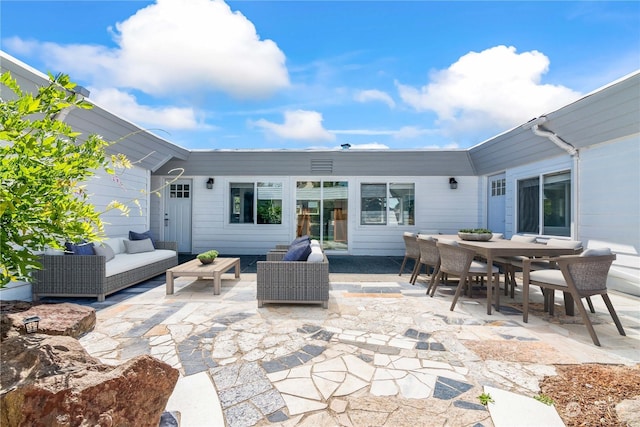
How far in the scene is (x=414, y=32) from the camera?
18.7 feet

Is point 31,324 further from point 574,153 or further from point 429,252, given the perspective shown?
point 574,153

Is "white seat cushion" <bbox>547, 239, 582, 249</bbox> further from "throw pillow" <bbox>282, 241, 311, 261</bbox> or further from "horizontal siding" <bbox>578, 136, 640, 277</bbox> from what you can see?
"throw pillow" <bbox>282, 241, 311, 261</bbox>

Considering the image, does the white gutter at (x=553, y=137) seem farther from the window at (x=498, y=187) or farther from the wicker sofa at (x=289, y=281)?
the wicker sofa at (x=289, y=281)

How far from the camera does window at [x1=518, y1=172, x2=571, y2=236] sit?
5.60 meters

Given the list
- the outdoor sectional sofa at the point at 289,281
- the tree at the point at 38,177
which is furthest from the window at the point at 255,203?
the tree at the point at 38,177

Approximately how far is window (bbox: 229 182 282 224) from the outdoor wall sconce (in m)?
6.17

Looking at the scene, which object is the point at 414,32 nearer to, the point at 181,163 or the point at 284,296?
the point at 284,296

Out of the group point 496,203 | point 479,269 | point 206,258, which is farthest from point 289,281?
point 496,203

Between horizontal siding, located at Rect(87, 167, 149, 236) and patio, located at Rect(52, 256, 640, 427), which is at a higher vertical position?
horizontal siding, located at Rect(87, 167, 149, 236)

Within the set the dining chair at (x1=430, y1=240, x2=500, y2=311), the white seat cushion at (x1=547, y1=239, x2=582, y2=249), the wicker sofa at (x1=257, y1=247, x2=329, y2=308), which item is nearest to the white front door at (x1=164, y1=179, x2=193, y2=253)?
the wicker sofa at (x1=257, y1=247, x2=329, y2=308)

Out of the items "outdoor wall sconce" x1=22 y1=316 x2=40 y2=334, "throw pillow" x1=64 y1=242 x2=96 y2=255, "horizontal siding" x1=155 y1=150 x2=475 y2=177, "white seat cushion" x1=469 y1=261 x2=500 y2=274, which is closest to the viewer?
"outdoor wall sconce" x1=22 y1=316 x2=40 y2=334

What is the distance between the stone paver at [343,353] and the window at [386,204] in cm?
447

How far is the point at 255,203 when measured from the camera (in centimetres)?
849

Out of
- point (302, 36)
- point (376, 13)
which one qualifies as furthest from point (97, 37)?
point (376, 13)
